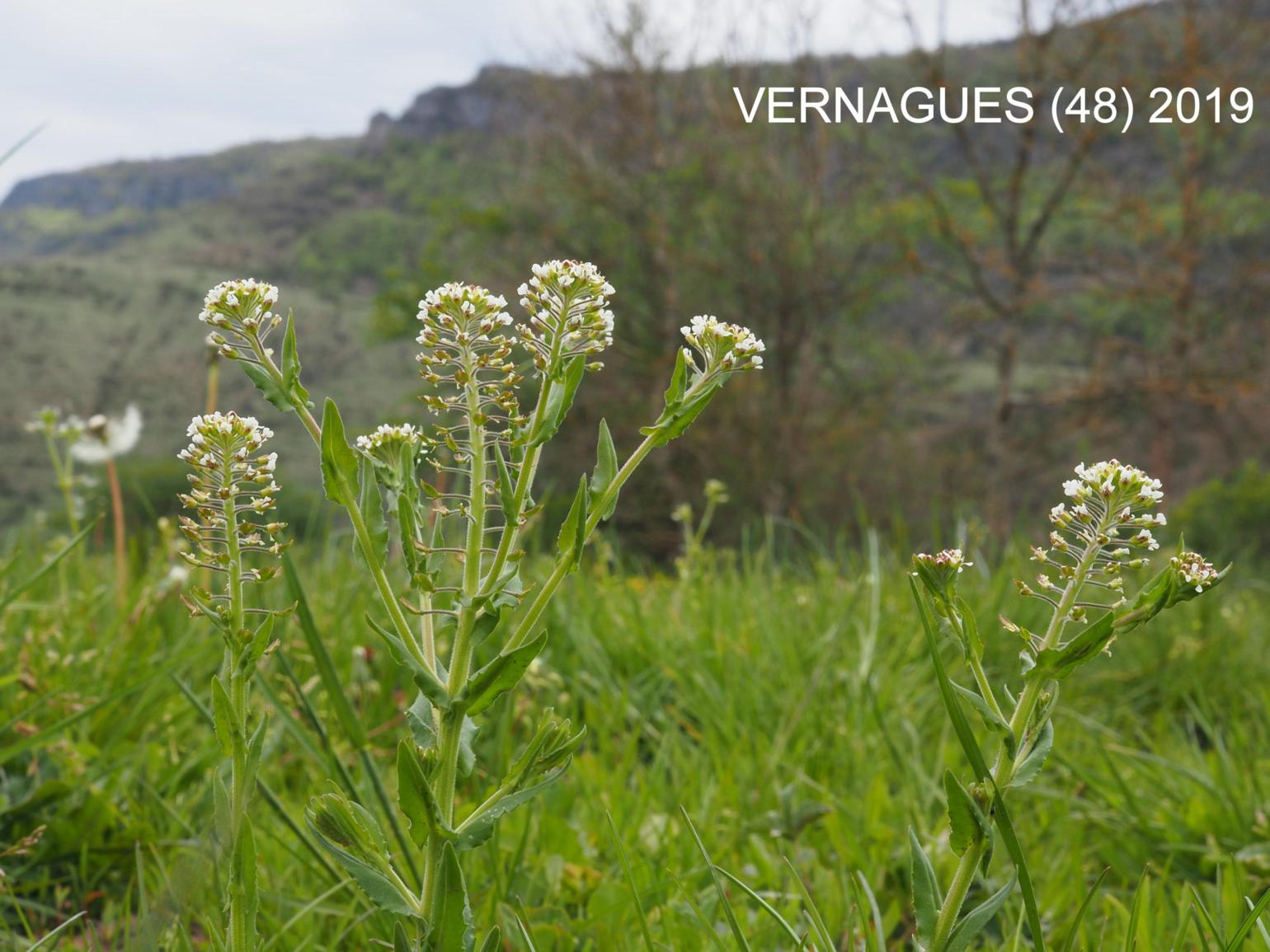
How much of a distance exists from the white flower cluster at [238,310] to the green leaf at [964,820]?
2.17 ft

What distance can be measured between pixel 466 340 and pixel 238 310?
194 millimetres

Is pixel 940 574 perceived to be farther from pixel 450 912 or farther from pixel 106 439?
pixel 106 439

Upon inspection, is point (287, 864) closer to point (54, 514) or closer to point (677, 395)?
point (677, 395)

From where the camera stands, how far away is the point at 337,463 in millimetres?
803

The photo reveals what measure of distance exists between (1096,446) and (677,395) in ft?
64.1

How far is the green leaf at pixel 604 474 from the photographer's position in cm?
85

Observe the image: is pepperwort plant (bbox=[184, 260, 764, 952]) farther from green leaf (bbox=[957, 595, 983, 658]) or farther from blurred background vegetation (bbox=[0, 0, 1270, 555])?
blurred background vegetation (bbox=[0, 0, 1270, 555])

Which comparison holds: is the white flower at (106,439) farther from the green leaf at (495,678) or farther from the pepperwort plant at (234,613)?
the green leaf at (495,678)

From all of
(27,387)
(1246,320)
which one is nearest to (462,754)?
(1246,320)

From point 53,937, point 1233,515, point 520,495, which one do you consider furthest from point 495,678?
point 1233,515

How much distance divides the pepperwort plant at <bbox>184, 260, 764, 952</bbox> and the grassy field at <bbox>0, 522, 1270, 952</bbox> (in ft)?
0.72

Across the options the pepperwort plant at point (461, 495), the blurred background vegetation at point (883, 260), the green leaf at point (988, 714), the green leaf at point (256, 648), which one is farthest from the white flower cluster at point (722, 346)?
the blurred background vegetation at point (883, 260)

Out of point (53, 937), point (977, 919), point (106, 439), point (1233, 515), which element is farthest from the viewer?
point (1233, 515)

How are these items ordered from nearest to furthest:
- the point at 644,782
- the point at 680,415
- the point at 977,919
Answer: the point at 977,919 < the point at 680,415 < the point at 644,782
